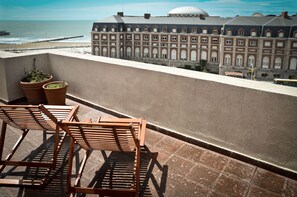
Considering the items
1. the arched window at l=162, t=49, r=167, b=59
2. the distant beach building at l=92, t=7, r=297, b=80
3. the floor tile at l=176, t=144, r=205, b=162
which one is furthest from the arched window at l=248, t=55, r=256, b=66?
the floor tile at l=176, t=144, r=205, b=162

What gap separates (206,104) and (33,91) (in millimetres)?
3549

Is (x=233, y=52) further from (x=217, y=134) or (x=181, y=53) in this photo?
(x=217, y=134)

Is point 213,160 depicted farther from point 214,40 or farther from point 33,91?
point 214,40

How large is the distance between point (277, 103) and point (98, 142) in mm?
2004

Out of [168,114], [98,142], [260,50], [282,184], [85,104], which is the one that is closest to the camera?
[98,142]

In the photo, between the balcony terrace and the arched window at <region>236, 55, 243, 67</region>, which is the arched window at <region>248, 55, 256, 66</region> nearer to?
the arched window at <region>236, 55, 243, 67</region>

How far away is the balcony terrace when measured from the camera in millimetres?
2674

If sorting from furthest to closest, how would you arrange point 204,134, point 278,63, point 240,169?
point 278,63 → point 204,134 → point 240,169

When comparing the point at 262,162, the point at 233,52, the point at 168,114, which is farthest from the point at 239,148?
the point at 233,52

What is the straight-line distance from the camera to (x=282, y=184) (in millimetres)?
2707

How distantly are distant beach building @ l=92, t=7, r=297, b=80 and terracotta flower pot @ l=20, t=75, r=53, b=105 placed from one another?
58.5 meters

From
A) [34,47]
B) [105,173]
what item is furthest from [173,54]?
[105,173]

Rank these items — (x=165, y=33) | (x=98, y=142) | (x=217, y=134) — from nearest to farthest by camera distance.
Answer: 1. (x=98, y=142)
2. (x=217, y=134)
3. (x=165, y=33)

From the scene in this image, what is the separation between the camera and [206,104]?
11.0 ft
